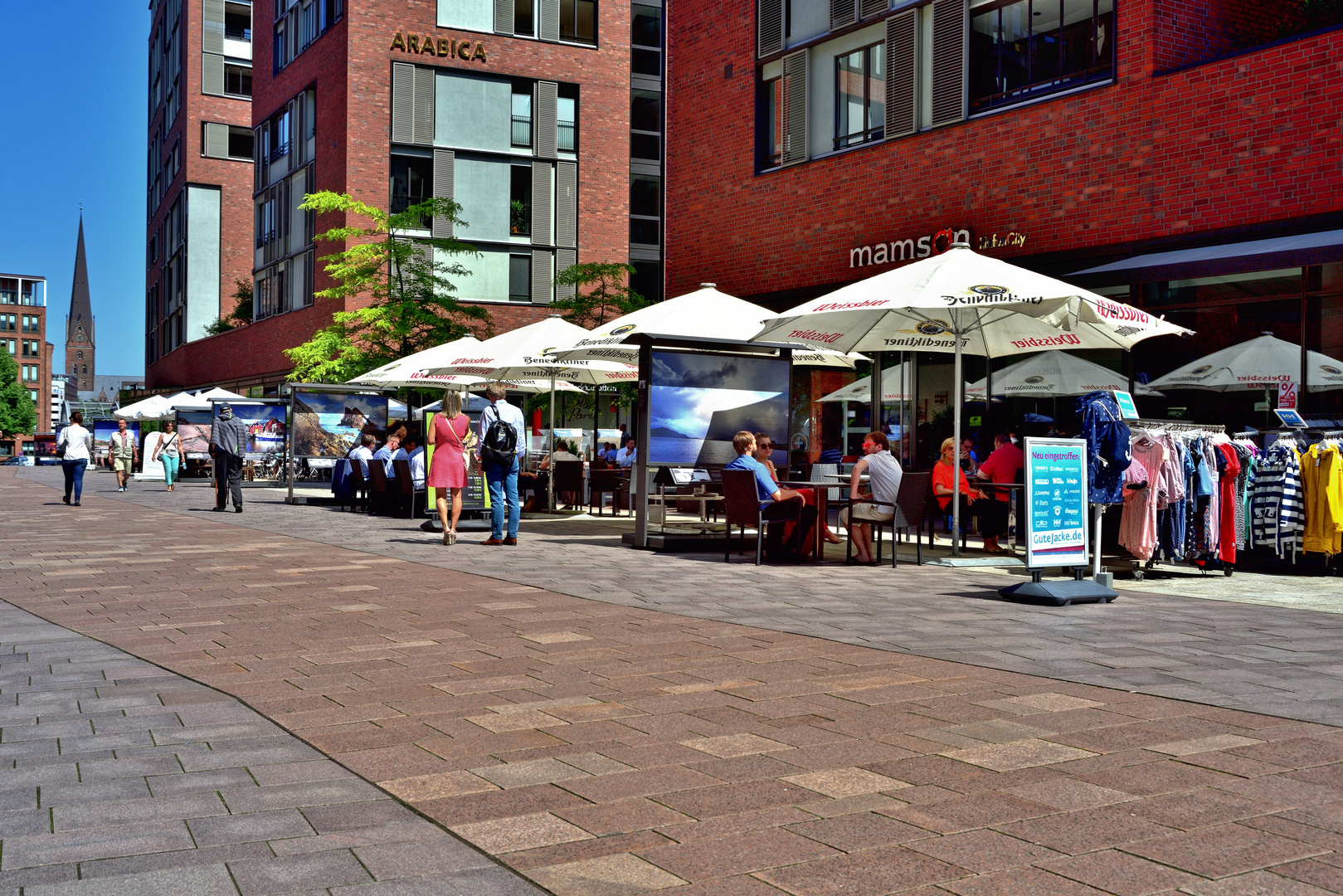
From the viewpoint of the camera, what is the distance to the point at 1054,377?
51.3 ft

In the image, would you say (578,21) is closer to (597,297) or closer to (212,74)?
(597,297)

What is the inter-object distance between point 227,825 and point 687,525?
44.2 feet

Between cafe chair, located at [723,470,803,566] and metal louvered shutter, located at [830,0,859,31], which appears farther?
metal louvered shutter, located at [830,0,859,31]

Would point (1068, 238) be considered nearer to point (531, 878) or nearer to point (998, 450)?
point (998, 450)

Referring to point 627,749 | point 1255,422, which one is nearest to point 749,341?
point 1255,422

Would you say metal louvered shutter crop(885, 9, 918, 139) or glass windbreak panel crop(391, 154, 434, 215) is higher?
glass windbreak panel crop(391, 154, 434, 215)

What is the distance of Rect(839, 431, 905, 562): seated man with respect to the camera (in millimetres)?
11680

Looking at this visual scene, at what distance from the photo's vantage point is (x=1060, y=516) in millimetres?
9336

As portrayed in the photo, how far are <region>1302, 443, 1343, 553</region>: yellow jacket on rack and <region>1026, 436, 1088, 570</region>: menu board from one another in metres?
2.58

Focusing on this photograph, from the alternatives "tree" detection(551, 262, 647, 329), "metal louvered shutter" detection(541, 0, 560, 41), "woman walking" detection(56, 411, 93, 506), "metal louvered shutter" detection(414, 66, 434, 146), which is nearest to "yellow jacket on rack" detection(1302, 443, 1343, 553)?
"tree" detection(551, 262, 647, 329)

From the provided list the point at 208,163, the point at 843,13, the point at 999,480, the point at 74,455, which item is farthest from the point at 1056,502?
the point at 208,163

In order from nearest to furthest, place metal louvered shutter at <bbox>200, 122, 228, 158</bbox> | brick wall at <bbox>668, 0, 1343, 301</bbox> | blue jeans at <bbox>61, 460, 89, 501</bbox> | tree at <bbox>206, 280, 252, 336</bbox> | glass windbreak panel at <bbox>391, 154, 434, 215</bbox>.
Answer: brick wall at <bbox>668, 0, 1343, 301</bbox> → blue jeans at <bbox>61, 460, 89, 501</bbox> → glass windbreak panel at <bbox>391, 154, 434, 215</bbox> → tree at <bbox>206, 280, 252, 336</bbox> → metal louvered shutter at <bbox>200, 122, 228, 158</bbox>

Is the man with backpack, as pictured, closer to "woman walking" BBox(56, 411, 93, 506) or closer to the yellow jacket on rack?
the yellow jacket on rack

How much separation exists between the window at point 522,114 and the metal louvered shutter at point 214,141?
25.8 metres
